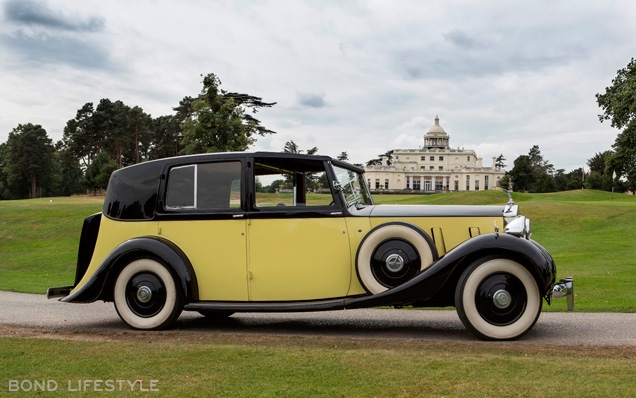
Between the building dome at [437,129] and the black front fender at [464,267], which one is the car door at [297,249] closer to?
the black front fender at [464,267]

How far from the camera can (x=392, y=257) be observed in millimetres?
6488

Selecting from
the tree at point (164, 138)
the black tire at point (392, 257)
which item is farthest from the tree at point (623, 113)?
the tree at point (164, 138)

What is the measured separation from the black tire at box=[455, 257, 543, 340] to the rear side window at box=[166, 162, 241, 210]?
2.94 metres

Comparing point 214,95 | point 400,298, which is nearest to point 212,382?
point 400,298

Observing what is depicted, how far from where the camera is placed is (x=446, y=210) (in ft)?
22.6

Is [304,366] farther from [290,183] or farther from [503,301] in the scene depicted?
[290,183]

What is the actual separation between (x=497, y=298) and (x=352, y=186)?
2.32m

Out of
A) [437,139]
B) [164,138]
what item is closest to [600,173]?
[437,139]

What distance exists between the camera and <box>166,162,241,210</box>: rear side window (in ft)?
23.3

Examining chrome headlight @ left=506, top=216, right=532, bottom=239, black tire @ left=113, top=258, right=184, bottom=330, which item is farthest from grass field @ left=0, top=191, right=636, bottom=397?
chrome headlight @ left=506, top=216, right=532, bottom=239

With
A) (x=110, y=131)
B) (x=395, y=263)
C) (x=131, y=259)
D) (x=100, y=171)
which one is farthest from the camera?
(x=110, y=131)

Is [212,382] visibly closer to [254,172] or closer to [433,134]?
[254,172]

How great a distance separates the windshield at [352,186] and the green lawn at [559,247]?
374 cm

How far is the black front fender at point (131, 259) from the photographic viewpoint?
274 inches
